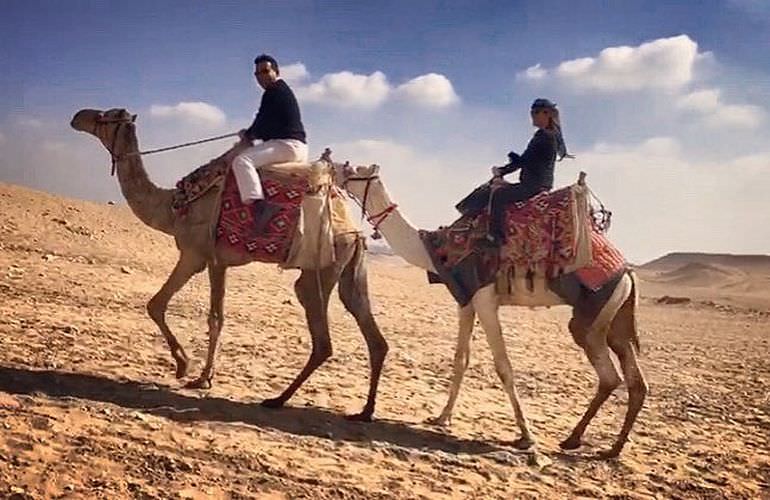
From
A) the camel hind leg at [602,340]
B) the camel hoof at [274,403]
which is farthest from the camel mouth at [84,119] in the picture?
the camel hind leg at [602,340]

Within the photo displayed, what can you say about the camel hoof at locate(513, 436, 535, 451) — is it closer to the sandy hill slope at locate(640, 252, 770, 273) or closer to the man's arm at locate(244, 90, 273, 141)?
the man's arm at locate(244, 90, 273, 141)

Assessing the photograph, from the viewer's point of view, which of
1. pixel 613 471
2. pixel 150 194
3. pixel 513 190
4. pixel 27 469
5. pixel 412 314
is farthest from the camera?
pixel 412 314

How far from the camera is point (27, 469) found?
4352mm

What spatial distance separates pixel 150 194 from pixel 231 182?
3.47ft

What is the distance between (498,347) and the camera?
6754 millimetres

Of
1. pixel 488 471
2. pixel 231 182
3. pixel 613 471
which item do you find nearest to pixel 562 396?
pixel 613 471

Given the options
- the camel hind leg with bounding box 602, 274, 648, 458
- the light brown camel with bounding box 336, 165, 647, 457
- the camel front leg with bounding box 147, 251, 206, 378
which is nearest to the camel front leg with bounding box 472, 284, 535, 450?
the light brown camel with bounding box 336, 165, 647, 457

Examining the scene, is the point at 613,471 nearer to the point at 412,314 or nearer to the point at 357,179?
the point at 357,179

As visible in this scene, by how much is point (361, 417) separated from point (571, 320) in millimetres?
2163

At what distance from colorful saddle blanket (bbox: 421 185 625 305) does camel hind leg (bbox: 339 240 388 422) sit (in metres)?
0.77

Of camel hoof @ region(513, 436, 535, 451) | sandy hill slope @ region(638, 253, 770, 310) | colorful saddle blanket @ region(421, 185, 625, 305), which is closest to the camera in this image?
camel hoof @ region(513, 436, 535, 451)

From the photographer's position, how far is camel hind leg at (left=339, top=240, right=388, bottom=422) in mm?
7113

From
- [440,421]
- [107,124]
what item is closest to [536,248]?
[440,421]

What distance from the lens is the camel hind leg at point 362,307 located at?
7113 millimetres
